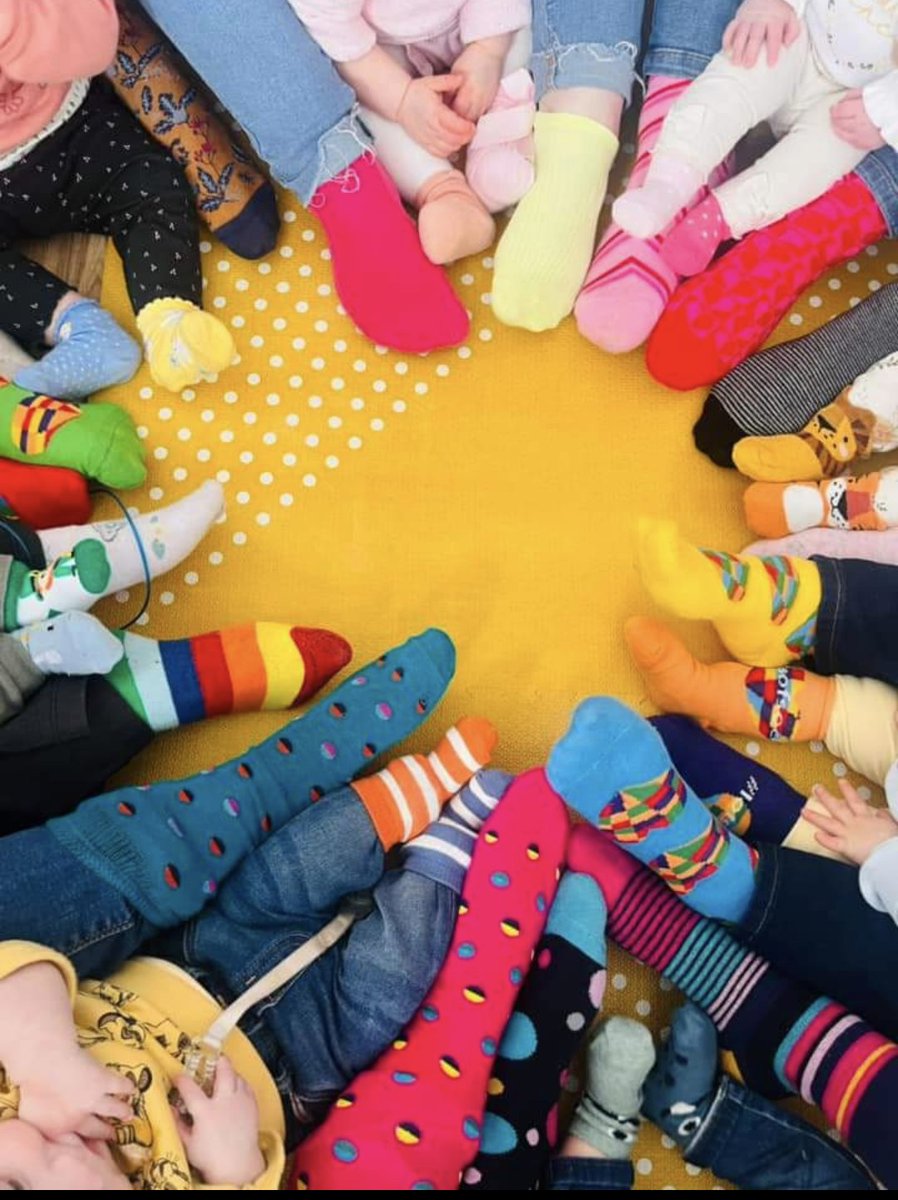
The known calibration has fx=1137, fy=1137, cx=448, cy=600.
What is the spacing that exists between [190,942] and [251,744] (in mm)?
190

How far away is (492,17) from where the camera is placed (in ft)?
3.60

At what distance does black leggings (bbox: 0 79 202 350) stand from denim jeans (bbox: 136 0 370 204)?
0.10 meters

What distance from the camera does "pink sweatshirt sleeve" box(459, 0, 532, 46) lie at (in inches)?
43.2

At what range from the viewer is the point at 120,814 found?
854 millimetres

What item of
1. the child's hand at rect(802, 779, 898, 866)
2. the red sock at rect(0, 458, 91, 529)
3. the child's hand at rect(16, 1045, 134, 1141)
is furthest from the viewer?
the red sock at rect(0, 458, 91, 529)

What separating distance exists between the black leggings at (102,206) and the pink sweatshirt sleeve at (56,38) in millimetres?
76

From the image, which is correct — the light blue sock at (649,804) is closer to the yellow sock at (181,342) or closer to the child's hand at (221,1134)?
the child's hand at (221,1134)

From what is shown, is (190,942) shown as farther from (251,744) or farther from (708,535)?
(708,535)

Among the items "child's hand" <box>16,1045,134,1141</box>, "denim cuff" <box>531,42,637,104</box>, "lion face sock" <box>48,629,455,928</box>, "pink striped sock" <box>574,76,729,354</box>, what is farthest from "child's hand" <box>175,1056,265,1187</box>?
"denim cuff" <box>531,42,637,104</box>

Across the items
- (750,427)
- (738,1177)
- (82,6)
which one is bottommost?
(738,1177)

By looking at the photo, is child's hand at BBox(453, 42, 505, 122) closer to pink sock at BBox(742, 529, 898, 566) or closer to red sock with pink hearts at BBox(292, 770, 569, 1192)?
pink sock at BBox(742, 529, 898, 566)

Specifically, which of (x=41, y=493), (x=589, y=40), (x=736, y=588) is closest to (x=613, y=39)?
(x=589, y=40)

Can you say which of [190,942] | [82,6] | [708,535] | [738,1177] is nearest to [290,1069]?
[190,942]

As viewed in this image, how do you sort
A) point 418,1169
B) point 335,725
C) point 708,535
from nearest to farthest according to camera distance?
point 418,1169
point 335,725
point 708,535
